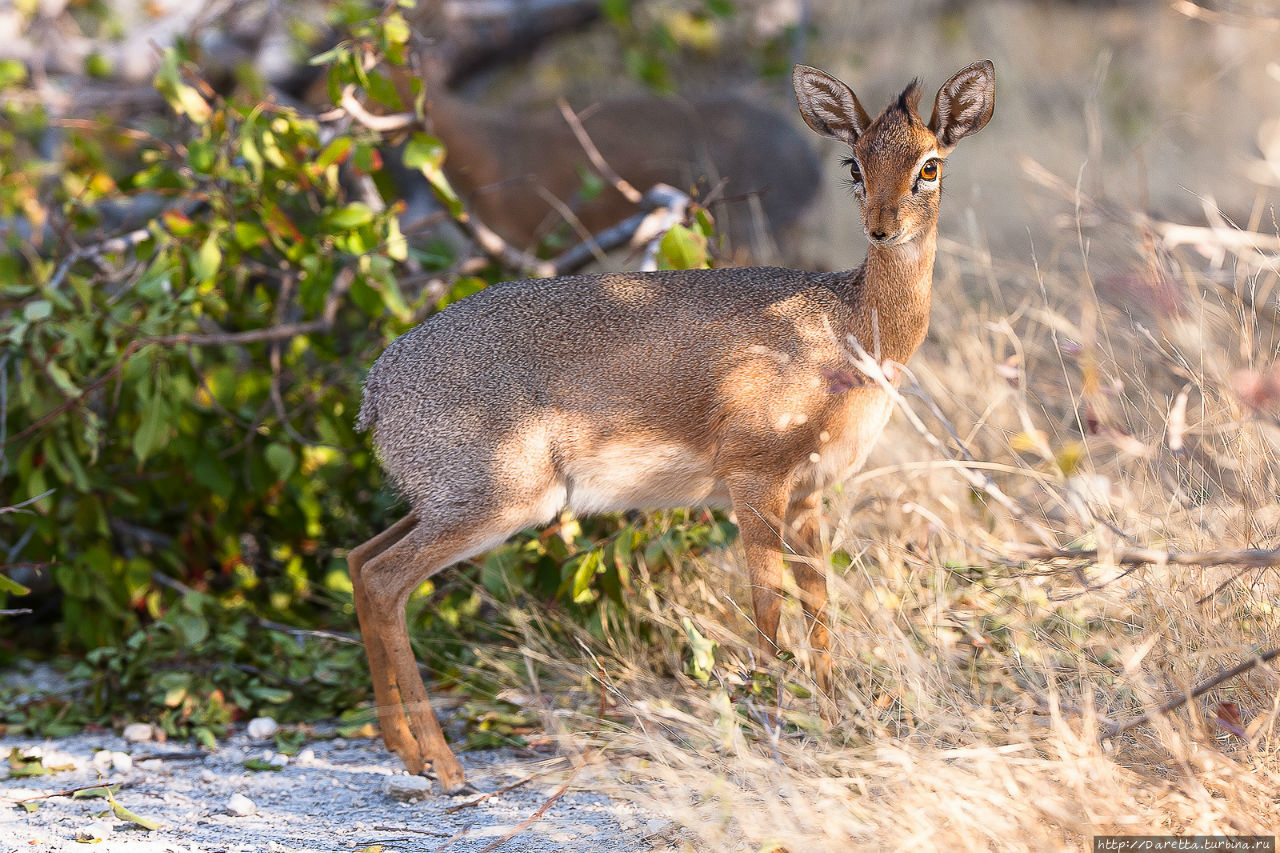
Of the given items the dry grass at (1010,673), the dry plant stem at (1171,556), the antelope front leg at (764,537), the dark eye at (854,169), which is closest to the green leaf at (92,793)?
the dry grass at (1010,673)

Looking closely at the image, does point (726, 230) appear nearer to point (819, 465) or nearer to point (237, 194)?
point (237, 194)

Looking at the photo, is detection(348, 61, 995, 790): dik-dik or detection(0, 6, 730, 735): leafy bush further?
detection(0, 6, 730, 735): leafy bush

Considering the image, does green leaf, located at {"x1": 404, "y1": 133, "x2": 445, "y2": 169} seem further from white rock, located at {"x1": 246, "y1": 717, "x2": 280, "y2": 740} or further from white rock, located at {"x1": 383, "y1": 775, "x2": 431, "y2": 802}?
white rock, located at {"x1": 383, "y1": 775, "x2": 431, "y2": 802}

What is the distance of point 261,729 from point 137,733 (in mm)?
394

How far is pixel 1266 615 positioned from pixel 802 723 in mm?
1149

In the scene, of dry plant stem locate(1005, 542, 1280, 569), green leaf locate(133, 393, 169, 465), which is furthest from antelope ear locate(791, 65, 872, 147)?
green leaf locate(133, 393, 169, 465)

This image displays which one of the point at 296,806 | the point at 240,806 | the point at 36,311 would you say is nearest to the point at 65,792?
the point at 240,806

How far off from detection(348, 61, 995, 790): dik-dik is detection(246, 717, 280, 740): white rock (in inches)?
20.8

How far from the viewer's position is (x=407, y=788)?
3311 millimetres

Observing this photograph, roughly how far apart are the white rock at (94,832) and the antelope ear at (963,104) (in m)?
2.76

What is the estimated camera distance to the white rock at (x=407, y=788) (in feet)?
10.9

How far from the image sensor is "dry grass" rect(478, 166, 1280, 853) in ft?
7.88

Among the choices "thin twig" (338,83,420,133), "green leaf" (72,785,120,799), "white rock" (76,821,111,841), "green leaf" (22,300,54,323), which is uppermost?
"thin twig" (338,83,420,133)

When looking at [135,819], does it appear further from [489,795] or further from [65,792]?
[489,795]
